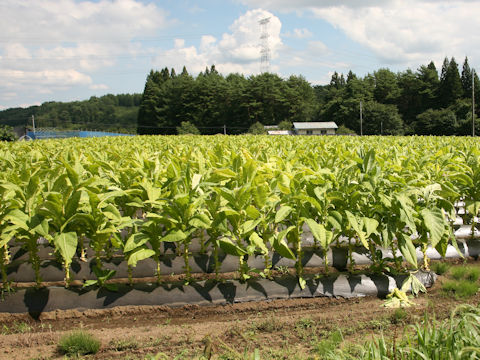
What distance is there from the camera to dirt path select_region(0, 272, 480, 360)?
270 cm

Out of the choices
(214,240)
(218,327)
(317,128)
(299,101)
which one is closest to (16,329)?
(218,327)

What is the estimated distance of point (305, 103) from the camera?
82.2m

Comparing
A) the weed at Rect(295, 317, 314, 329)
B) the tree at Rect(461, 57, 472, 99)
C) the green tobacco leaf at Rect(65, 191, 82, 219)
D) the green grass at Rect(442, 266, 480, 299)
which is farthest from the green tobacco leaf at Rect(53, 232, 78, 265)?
the tree at Rect(461, 57, 472, 99)

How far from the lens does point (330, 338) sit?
2.75 meters

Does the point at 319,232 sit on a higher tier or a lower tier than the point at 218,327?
higher

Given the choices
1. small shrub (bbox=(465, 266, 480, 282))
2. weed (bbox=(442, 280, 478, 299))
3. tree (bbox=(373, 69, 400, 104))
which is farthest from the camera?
tree (bbox=(373, 69, 400, 104))

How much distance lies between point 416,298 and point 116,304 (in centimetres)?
275

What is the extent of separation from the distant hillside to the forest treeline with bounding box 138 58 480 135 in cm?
1869

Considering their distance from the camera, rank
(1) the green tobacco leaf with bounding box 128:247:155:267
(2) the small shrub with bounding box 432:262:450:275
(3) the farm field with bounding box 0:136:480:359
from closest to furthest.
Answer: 1. (3) the farm field with bounding box 0:136:480:359
2. (1) the green tobacco leaf with bounding box 128:247:155:267
3. (2) the small shrub with bounding box 432:262:450:275

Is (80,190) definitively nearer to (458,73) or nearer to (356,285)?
(356,285)

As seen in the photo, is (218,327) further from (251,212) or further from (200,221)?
(251,212)

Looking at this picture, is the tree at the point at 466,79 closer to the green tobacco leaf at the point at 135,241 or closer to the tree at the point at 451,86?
the tree at the point at 451,86

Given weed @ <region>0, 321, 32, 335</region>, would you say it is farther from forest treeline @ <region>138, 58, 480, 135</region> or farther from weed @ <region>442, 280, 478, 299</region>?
forest treeline @ <region>138, 58, 480, 135</region>

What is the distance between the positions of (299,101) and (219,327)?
80439 millimetres
